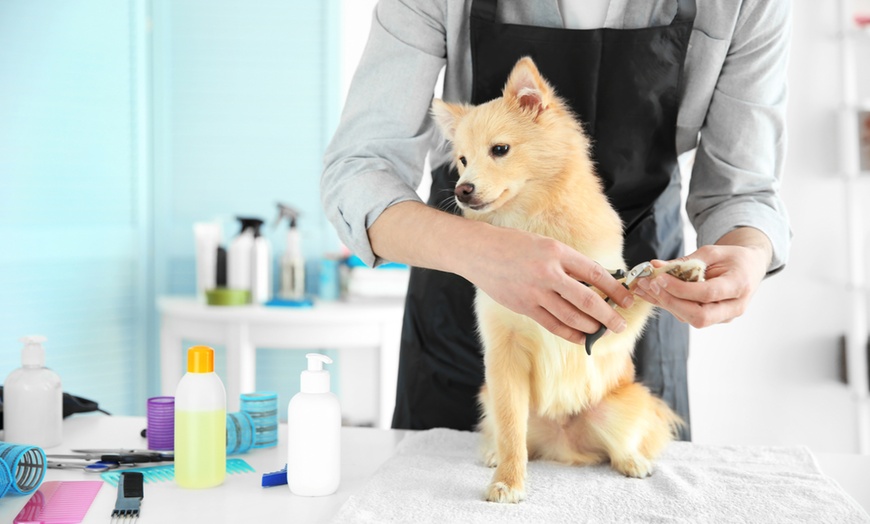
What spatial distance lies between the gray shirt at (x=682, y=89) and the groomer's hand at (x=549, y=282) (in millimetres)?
255

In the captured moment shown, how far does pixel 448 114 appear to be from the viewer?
1093 mm

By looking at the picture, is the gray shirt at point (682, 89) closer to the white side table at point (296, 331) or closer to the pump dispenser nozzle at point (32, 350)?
the pump dispenser nozzle at point (32, 350)

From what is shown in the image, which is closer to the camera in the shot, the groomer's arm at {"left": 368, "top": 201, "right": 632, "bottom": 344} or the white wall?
the groomer's arm at {"left": 368, "top": 201, "right": 632, "bottom": 344}

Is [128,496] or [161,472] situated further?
[161,472]

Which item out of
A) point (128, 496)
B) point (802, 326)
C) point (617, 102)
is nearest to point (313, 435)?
point (128, 496)

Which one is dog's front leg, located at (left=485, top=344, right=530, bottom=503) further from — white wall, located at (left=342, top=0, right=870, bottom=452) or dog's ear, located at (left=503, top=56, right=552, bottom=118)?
white wall, located at (left=342, top=0, right=870, bottom=452)

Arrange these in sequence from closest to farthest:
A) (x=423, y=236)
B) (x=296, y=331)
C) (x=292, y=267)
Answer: (x=423, y=236) → (x=296, y=331) → (x=292, y=267)

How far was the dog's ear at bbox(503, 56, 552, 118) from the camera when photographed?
40.3 inches

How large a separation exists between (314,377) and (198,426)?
0.17 meters

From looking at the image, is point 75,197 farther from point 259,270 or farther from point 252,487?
point 252,487

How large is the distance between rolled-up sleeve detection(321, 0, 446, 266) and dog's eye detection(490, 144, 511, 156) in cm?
14

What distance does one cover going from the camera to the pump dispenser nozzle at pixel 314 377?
3.00 ft

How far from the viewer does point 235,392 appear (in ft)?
8.19

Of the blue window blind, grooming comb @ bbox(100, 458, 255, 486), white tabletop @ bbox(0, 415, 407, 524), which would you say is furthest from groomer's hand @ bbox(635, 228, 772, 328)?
the blue window blind
